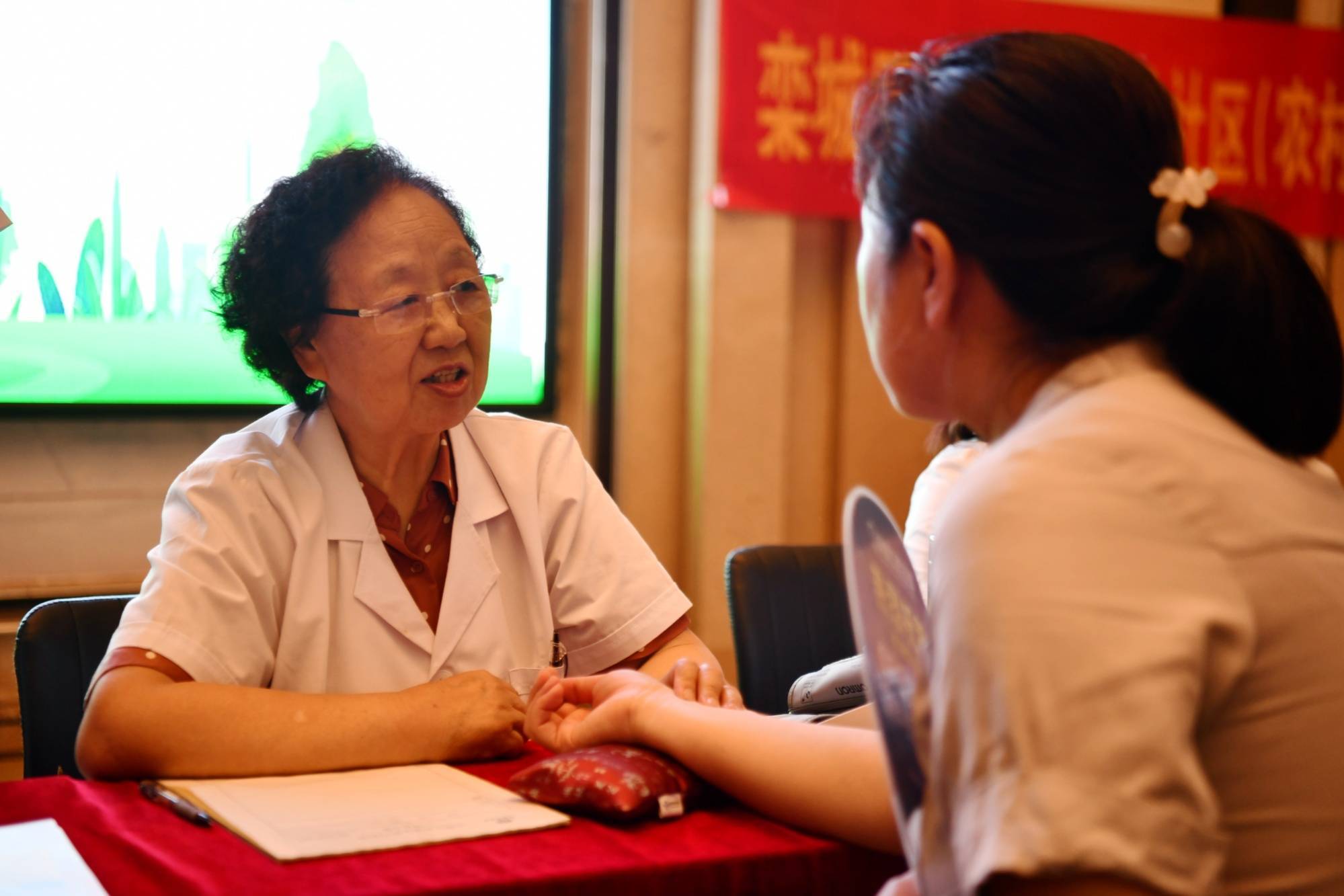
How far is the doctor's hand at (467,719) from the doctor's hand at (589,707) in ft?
0.25

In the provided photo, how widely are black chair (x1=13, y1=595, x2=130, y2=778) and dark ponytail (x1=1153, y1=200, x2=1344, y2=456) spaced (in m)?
1.52

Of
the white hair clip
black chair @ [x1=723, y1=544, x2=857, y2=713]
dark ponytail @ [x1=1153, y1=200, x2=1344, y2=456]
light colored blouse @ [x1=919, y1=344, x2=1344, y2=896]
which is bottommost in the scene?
black chair @ [x1=723, y1=544, x2=857, y2=713]

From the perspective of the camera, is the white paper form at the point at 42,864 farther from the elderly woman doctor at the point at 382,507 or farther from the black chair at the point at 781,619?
the black chair at the point at 781,619

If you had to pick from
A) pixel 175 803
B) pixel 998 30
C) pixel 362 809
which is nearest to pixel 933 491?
pixel 362 809

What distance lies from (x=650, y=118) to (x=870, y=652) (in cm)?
285

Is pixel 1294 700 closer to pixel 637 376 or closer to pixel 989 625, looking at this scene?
pixel 989 625

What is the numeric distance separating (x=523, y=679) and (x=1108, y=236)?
1216 millimetres

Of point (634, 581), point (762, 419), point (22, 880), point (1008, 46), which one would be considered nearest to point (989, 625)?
point (1008, 46)

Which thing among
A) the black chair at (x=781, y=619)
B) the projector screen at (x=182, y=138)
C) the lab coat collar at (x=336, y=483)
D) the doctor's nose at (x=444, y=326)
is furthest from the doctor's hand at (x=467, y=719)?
the projector screen at (x=182, y=138)

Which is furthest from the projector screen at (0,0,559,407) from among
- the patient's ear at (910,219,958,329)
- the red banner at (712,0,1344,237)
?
the patient's ear at (910,219,958,329)

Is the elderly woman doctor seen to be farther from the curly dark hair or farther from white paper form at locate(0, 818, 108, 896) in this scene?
white paper form at locate(0, 818, 108, 896)

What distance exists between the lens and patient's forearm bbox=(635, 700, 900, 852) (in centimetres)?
114

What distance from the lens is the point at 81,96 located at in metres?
2.96

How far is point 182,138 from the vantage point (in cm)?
305
